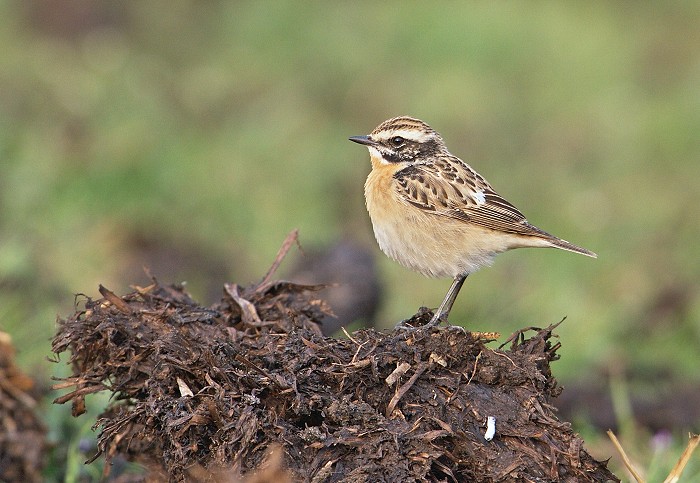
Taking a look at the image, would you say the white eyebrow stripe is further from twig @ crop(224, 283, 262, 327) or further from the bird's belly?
twig @ crop(224, 283, 262, 327)

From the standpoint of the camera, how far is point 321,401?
5.59 m

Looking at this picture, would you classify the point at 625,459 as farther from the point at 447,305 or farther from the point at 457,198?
the point at 457,198

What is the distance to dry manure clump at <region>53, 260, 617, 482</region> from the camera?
214 inches

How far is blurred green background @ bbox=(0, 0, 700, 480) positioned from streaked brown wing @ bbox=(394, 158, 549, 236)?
124 inches

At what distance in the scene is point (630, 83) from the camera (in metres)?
19.4

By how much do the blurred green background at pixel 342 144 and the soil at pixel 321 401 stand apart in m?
2.86

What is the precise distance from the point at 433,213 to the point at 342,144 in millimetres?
9063

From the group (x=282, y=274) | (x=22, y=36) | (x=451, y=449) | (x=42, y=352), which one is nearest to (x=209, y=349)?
(x=451, y=449)

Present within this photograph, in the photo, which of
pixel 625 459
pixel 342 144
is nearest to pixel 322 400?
pixel 625 459

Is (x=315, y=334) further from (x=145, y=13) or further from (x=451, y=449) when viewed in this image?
(x=145, y=13)

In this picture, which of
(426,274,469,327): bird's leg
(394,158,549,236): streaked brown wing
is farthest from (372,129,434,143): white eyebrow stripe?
(426,274,469,327): bird's leg

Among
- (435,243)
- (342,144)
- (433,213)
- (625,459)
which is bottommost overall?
(342,144)

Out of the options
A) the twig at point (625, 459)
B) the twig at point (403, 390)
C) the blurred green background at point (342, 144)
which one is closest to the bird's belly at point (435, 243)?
the twig at point (625, 459)

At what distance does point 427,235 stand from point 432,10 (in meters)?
13.1
